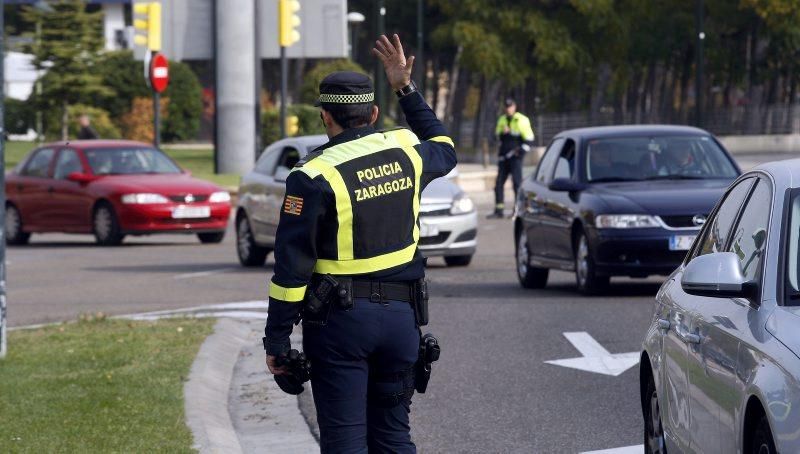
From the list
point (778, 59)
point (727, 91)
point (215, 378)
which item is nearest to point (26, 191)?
point (215, 378)

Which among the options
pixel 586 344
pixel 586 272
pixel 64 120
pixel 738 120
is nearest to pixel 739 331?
pixel 586 344

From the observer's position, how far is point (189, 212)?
81.3 ft

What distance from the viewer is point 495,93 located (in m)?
69.8

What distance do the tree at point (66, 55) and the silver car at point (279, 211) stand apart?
35.3 meters

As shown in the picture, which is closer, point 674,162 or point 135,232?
point 674,162

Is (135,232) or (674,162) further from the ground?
(674,162)

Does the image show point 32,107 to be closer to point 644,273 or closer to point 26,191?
point 26,191

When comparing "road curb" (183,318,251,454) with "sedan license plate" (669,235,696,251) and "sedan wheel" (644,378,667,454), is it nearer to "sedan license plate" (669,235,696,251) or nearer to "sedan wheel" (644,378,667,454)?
"sedan wheel" (644,378,667,454)

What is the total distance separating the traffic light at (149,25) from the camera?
33.3 metres

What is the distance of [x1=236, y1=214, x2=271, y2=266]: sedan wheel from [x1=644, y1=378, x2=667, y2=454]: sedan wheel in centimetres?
1374

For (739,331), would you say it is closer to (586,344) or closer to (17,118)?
(586,344)

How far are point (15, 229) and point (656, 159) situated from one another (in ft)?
43.6

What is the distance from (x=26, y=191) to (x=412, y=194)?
21.2 metres

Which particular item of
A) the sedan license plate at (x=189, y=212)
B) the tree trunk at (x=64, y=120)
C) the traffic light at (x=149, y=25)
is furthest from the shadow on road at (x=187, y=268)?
the tree trunk at (x=64, y=120)
